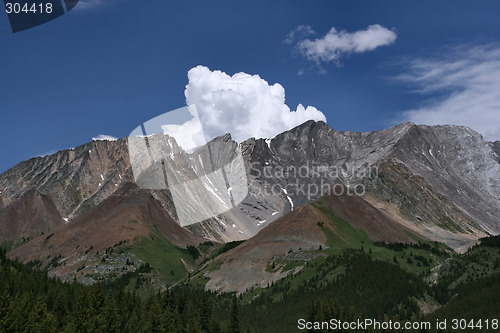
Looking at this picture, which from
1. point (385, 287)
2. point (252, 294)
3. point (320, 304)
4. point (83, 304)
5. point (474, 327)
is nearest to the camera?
point (83, 304)

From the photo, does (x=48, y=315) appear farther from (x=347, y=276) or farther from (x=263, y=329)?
(x=347, y=276)

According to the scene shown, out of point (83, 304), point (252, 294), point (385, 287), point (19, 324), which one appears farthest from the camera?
point (252, 294)

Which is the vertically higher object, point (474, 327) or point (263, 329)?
point (263, 329)

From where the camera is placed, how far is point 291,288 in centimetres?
18238

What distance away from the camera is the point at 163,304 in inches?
5315

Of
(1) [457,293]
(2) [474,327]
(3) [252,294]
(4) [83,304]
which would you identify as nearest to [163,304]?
(4) [83,304]

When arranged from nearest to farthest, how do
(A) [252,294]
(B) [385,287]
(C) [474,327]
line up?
(C) [474,327]
(B) [385,287]
(A) [252,294]

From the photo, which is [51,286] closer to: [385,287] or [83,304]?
[83,304]

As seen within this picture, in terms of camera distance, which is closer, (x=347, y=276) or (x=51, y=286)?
(x=51, y=286)

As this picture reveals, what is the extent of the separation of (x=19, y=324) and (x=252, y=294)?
101 m

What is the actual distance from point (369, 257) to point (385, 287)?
25250 mm

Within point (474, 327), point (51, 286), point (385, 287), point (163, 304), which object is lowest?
point (474, 327)

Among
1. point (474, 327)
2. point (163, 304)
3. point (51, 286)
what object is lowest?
point (474, 327)

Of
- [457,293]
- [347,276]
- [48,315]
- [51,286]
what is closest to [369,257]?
[347,276]
